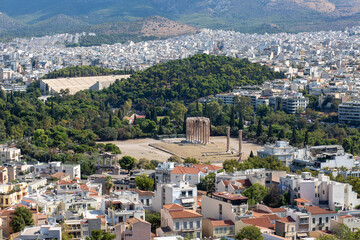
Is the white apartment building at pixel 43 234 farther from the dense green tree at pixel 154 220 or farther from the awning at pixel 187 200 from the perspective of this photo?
the awning at pixel 187 200

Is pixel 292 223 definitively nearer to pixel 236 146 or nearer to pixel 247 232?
pixel 247 232

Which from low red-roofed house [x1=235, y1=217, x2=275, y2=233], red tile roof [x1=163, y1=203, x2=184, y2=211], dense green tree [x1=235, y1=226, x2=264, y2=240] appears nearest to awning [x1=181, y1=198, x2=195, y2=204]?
red tile roof [x1=163, y1=203, x2=184, y2=211]

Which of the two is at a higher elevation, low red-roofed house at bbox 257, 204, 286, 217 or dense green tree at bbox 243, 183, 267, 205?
dense green tree at bbox 243, 183, 267, 205

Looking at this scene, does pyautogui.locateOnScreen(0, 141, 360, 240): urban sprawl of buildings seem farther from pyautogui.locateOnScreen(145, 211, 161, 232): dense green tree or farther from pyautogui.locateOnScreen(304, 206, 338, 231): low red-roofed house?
pyautogui.locateOnScreen(145, 211, 161, 232): dense green tree

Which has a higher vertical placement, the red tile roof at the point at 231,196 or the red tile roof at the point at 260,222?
the red tile roof at the point at 231,196

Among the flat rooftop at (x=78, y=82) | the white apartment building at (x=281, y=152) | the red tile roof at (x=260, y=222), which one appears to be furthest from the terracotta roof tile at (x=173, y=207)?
the flat rooftop at (x=78, y=82)

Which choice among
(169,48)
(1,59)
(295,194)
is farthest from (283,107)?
(169,48)

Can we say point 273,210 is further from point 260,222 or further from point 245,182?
point 245,182
